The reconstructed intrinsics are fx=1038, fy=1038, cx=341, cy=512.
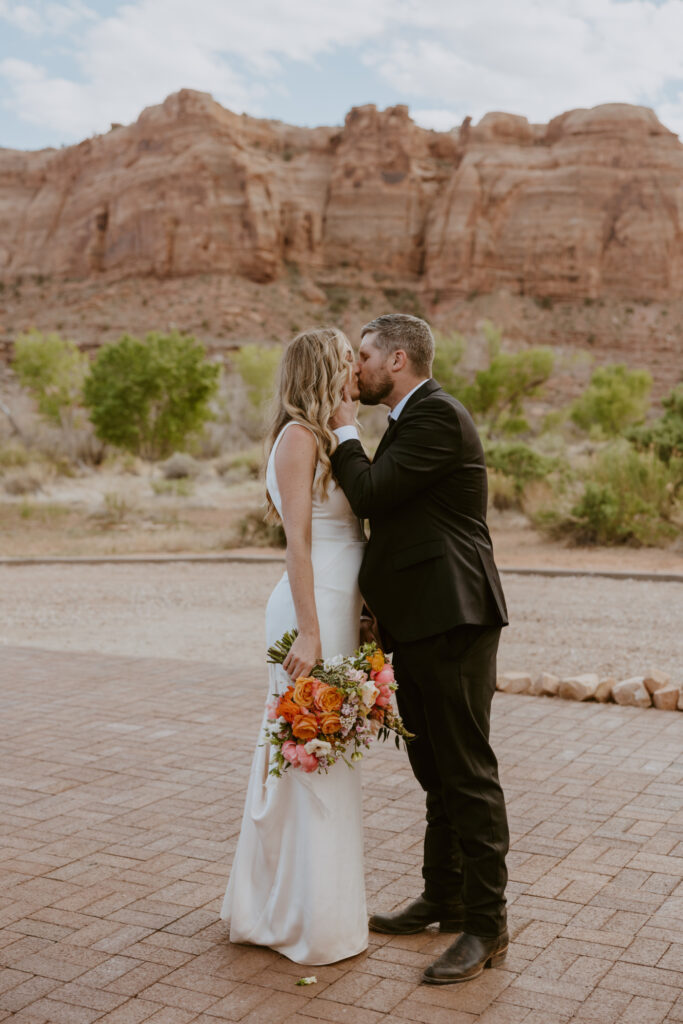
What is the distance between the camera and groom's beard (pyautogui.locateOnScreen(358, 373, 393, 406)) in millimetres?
3398

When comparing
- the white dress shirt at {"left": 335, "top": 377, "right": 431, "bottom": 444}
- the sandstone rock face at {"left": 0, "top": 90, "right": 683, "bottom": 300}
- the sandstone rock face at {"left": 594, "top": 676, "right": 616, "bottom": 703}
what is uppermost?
the sandstone rock face at {"left": 0, "top": 90, "right": 683, "bottom": 300}

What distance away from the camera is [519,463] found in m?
19.1

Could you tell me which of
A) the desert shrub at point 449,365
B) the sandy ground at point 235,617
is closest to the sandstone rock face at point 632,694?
the sandy ground at point 235,617

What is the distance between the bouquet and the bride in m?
0.11

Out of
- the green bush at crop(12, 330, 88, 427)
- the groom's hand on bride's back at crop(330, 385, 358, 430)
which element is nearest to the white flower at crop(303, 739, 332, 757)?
the groom's hand on bride's back at crop(330, 385, 358, 430)

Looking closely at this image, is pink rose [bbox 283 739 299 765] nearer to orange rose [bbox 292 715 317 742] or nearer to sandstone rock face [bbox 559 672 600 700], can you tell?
orange rose [bbox 292 715 317 742]

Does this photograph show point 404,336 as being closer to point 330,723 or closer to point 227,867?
point 330,723

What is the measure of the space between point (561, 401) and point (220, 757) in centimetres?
7361

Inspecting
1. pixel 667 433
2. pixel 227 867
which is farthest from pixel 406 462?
pixel 667 433

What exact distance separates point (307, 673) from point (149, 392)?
32207mm

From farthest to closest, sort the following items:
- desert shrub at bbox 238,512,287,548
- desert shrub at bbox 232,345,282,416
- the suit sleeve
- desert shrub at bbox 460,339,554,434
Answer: desert shrub at bbox 460,339,554,434 < desert shrub at bbox 232,345,282,416 < desert shrub at bbox 238,512,287,548 < the suit sleeve

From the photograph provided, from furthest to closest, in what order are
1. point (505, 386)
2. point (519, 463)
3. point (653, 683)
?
point (505, 386), point (519, 463), point (653, 683)

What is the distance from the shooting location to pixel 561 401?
252 ft

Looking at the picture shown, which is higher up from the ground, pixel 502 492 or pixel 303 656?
pixel 303 656
